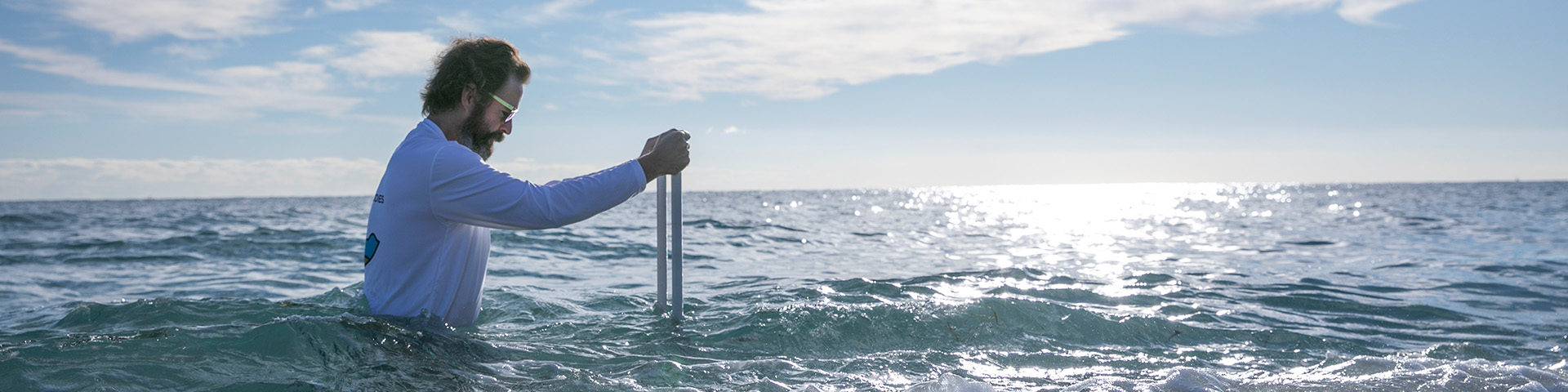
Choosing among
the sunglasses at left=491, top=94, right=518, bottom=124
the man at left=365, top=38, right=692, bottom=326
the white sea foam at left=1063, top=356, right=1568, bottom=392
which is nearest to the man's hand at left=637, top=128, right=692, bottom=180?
the man at left=365, top=38, right=692, bottom=326

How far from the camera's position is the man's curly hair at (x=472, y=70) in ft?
11.5

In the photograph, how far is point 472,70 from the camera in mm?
3508

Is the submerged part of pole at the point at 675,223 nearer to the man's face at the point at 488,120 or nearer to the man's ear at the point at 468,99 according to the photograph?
the man's face at the point at 488,120

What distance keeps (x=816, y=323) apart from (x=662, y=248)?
145cm

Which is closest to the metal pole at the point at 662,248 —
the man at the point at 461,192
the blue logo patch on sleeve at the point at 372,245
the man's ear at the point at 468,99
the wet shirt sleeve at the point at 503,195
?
the man at the point at 461,192

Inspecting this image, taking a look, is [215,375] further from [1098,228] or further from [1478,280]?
[1098,228]

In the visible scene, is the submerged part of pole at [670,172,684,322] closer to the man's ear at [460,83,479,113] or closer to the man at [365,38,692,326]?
the man at [365,38,692,326]

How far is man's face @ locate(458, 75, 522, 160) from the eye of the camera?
11.8 ft

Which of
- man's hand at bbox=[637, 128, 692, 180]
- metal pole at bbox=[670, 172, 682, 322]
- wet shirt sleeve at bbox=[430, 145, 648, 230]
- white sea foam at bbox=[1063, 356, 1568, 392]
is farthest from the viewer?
metal pole at bbox=[670, 172, 682, 322]

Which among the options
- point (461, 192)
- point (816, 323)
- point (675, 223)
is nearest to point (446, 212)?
point (461, 192)

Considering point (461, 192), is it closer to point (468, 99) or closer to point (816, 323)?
point (468, 99)

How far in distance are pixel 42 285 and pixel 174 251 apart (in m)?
4.39

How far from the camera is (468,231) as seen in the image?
3.59m

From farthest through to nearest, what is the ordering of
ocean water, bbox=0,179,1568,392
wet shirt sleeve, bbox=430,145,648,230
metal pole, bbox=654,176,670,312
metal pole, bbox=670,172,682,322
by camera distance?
metal pole, bbox=654,176,670,312 → metal pole, bbox=670,172,682,322 → ocean water, bbox=0,179,1568,392 → wet shirt sleeve, bbox=430,145,648,230
